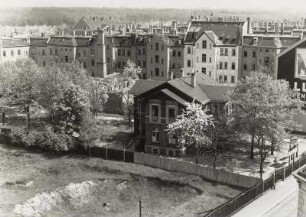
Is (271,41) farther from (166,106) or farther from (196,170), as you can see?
(196,170)

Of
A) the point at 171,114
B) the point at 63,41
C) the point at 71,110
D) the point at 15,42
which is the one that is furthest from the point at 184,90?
the point at 15,42

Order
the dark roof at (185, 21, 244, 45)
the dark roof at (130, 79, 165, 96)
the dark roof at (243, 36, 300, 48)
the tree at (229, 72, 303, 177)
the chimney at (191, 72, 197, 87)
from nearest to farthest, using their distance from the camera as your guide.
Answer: the tree at (229, 72, 303, 177)
the chimney at (191, 72, 197, 87)
the dark roof at (130, 79, 165, 96)
the dark roof at (243, 36, 300, 48)
the dark roof at (185, 21, 244, 45)

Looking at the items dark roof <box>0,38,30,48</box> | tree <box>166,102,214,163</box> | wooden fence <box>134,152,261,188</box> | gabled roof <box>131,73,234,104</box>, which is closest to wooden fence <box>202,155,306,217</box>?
wooden fence <box>134,152,261,188</box>

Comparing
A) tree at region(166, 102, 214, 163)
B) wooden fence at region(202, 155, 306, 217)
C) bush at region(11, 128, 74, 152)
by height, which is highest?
tree at region(166, 102, 214, 163)

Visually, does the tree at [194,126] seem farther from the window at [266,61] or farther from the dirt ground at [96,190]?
the window at [266,61]

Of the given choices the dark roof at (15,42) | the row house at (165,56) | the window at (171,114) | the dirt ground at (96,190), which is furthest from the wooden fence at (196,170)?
the dark roof at (15,42)

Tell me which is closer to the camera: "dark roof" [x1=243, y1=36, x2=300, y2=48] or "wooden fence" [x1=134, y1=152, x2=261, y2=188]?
"wooden fence" [x1=134, y1=152, x2=261, y2=188]

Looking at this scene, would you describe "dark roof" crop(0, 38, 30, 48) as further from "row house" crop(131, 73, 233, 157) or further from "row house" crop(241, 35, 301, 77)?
"row house" crop(131, 73, 233, 157)
